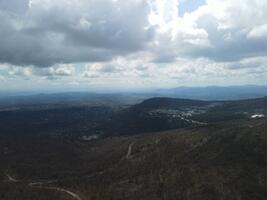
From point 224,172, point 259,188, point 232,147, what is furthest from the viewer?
point 232,147

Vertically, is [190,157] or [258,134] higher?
[258,134]

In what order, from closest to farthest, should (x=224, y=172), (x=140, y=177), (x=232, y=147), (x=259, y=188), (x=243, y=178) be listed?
(x=259, y=188), (x=243, y=178), (x=224, y=172), (x=140, y=177), (x=232, y=147)

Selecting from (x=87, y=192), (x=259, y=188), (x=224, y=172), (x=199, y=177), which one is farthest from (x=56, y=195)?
(x=259, y=188)

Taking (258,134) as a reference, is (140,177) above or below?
below

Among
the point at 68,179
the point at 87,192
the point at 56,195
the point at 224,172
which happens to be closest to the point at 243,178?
the point at 224,172

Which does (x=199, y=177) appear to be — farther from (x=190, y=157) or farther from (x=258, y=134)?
(x=258, y=134)

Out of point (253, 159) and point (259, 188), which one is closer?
point (259, 188)

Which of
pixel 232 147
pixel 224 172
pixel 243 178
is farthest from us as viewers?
pixel 232 147

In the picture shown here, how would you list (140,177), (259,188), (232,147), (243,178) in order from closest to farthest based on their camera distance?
(259,188), (243,178), (140,177), (232,147)

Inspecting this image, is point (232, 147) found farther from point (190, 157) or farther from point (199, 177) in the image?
point (199, 177)
